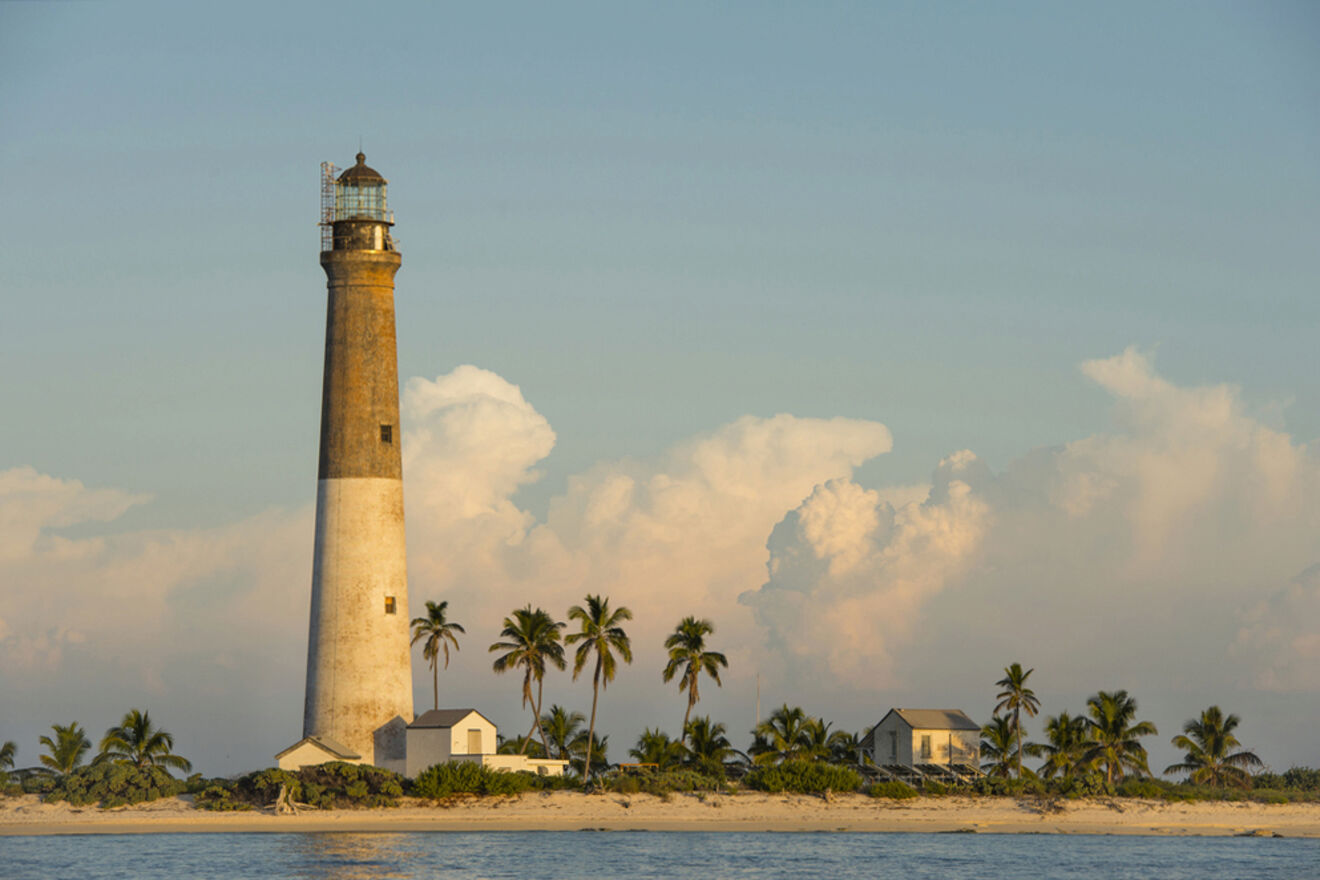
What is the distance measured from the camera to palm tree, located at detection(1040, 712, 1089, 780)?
79.1 meters

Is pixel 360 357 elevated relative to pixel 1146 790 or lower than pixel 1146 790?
elevated

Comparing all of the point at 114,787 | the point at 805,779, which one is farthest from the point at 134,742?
the point at 805,779

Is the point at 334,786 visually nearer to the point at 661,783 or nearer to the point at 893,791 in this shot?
the point at 661,783

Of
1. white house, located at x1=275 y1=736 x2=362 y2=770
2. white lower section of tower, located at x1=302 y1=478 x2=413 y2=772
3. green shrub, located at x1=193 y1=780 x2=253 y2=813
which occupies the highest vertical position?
white lower section of tower, located at x1=302 y1=478 x2=413 y2=772

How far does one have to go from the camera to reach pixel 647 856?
59719 mm

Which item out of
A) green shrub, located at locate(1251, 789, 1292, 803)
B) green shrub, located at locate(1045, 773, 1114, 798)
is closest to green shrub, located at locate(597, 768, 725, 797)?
green shrub, located at locate(1045, 773, 1114, 798)

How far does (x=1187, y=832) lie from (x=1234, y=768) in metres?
12.2

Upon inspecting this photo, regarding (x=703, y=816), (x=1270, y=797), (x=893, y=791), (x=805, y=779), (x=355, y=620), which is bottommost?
(x=703, y=816)

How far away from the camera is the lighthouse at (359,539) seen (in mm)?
66312

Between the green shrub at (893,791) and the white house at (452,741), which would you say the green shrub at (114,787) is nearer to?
the white house at (452,741)

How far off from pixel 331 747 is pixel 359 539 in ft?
27.4

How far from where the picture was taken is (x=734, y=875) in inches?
2149

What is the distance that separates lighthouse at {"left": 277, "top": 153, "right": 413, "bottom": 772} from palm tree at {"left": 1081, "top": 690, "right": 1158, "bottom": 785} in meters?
33.1

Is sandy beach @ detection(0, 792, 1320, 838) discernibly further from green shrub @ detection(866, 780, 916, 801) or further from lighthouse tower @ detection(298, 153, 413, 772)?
lighthouse tower @ detection(298, 153, 413, 772)
